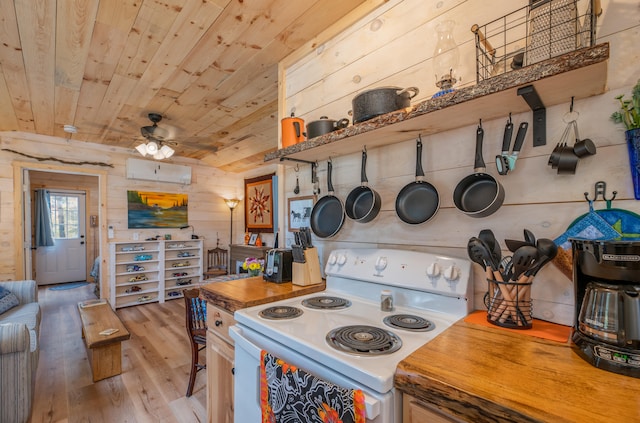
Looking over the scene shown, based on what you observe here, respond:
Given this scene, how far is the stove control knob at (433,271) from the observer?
45.7 inches

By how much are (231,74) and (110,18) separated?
82 centimetres

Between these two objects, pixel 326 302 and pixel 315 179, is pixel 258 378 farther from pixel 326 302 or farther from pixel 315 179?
pixel 315 179

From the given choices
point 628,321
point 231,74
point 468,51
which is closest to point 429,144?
point 468,51

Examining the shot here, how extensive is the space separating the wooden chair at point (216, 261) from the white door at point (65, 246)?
3338 millimetres

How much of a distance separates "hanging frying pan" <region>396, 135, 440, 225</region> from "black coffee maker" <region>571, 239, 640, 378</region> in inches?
22.5

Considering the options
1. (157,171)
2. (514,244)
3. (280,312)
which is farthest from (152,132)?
(514,244)

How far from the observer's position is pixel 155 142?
3.37 meters

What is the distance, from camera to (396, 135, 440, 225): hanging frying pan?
4.25ft

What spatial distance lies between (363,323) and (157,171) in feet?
15.8

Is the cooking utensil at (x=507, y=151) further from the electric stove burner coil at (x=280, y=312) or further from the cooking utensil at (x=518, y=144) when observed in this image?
the electric stove burner coil at (x=280, y=312)

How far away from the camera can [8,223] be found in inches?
145

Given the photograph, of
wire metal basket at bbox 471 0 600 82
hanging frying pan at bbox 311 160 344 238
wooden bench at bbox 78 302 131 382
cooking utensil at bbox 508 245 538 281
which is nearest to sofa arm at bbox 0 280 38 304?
wooden bench at bbox 78 302 131 382

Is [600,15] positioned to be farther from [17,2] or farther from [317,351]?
[17,2]

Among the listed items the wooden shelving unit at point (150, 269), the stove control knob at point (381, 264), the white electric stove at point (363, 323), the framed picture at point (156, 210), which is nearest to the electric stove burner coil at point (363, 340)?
the white electric stove at point (363, 323)
